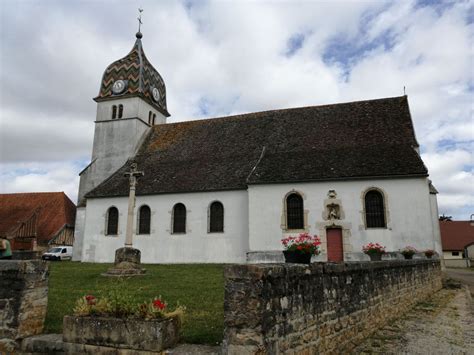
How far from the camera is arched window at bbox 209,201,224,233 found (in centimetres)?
2116

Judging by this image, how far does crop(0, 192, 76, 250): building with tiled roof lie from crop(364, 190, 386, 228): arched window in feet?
82.2

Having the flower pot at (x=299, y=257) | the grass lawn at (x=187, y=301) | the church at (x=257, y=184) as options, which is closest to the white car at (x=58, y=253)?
the church at (x=257, y=184)

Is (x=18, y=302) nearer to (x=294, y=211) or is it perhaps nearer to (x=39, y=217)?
(x=294, y=211)

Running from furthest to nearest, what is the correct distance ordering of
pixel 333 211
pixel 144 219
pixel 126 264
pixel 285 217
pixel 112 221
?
1. pixel 112 221
2. pixel 144 219
3. pixel 285 217
4. pixel 333 211
5. pixel 126 264

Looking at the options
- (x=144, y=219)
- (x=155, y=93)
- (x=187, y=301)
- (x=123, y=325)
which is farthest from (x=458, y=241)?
(x=123, y=325)

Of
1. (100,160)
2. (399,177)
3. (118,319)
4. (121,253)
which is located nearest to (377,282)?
(118,319)

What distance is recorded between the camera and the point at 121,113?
28188 mm

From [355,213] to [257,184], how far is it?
5049 mm

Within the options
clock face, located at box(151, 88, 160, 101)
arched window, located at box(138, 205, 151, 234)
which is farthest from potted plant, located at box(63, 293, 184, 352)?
clock face, located at box(151, 88, 160, 101)

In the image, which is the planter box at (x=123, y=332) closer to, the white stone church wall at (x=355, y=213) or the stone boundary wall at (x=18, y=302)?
the stone boundary wall at (x=18, y=302)

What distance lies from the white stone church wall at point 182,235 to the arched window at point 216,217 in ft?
0.83

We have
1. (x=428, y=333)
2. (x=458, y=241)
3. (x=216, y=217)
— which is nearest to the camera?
(x=428, y=333)

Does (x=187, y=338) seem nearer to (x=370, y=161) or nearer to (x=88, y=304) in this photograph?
(x=88, y=304)

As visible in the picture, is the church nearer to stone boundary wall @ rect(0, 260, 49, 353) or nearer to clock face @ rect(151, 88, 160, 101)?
clock face @ rect(151, 88, 160, 101)
